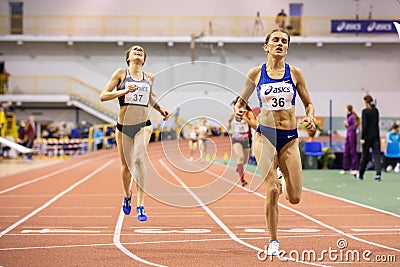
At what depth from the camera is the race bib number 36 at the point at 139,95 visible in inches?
329

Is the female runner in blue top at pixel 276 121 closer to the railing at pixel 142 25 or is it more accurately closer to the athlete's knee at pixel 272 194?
the athlete's knee at pixel 272 194

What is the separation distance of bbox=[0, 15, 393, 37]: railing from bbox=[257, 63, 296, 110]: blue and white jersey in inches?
1353

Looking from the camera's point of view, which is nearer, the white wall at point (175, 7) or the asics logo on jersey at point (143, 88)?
the asics logo on jersey at point (143, 88)

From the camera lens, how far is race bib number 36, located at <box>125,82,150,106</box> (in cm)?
837

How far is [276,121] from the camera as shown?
686 centimetres

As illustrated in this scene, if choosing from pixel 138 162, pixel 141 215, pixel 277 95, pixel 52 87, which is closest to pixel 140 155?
pixel 138 162

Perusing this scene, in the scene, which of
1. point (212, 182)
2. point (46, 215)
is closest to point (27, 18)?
point (212, 182)

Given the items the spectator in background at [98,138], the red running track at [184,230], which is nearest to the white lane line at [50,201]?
the red running track at [184,230]

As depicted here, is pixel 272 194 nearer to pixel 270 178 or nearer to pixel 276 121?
pixel 270 178

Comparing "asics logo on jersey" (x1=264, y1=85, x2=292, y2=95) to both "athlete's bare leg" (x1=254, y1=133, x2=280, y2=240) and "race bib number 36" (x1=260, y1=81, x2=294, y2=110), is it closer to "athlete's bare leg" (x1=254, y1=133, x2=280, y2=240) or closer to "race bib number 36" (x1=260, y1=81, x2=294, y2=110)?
"race bib number 36" (x1=260, y1=81, x2=294, y2=110)

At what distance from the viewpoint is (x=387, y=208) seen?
11.2 metres

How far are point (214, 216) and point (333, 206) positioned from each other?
7.85 ft

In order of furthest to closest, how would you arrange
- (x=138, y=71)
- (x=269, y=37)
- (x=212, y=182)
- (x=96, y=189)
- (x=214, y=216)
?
(x=212, y=182) → (x=96, y=189) → (x=214, y=216) → (x=138, y=71) → (x=269, y=37)

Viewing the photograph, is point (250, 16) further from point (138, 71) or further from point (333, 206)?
point (138, 71)
